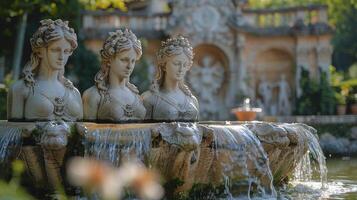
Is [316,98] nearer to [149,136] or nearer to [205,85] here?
[205,85]

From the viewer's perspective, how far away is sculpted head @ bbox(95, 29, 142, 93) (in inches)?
281

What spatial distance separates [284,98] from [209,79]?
3.16 metres

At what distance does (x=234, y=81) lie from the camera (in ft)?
80.1

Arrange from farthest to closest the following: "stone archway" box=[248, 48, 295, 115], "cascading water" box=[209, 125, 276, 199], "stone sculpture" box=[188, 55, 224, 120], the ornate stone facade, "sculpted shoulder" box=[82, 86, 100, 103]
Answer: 1. "stone archway" box=[248, 48, 295, 115]
2. "stone sculpture" box=[188, 55, 224, 120]
3. the ornate stone facade
4. "sculpted shoulder" box=[82, 86, 100, 103]
5. "cascading water" box=[209, 125, 276, 199]

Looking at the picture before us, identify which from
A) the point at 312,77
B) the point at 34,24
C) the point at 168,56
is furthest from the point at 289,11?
the point at 168,56

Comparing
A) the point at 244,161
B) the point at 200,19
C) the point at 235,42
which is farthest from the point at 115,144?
the point at 235,42

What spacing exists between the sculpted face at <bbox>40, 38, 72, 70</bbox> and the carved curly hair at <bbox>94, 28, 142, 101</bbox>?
595 mm

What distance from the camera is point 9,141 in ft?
19.9

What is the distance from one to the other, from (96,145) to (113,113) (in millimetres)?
1205

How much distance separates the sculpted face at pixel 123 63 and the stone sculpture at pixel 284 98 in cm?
1781

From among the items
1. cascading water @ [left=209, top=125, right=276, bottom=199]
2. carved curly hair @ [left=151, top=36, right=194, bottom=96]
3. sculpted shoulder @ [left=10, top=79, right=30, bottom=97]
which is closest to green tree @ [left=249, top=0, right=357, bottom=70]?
carved curly hair @ [left=151, top=36, right=194, bottom=96]

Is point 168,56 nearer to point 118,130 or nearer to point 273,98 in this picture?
point 118,130

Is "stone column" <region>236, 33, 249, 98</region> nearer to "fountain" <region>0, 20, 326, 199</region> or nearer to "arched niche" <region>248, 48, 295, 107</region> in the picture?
"arched niche" <region>248, 48, 295, 107</region>

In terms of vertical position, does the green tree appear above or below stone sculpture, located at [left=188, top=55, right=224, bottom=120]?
above
